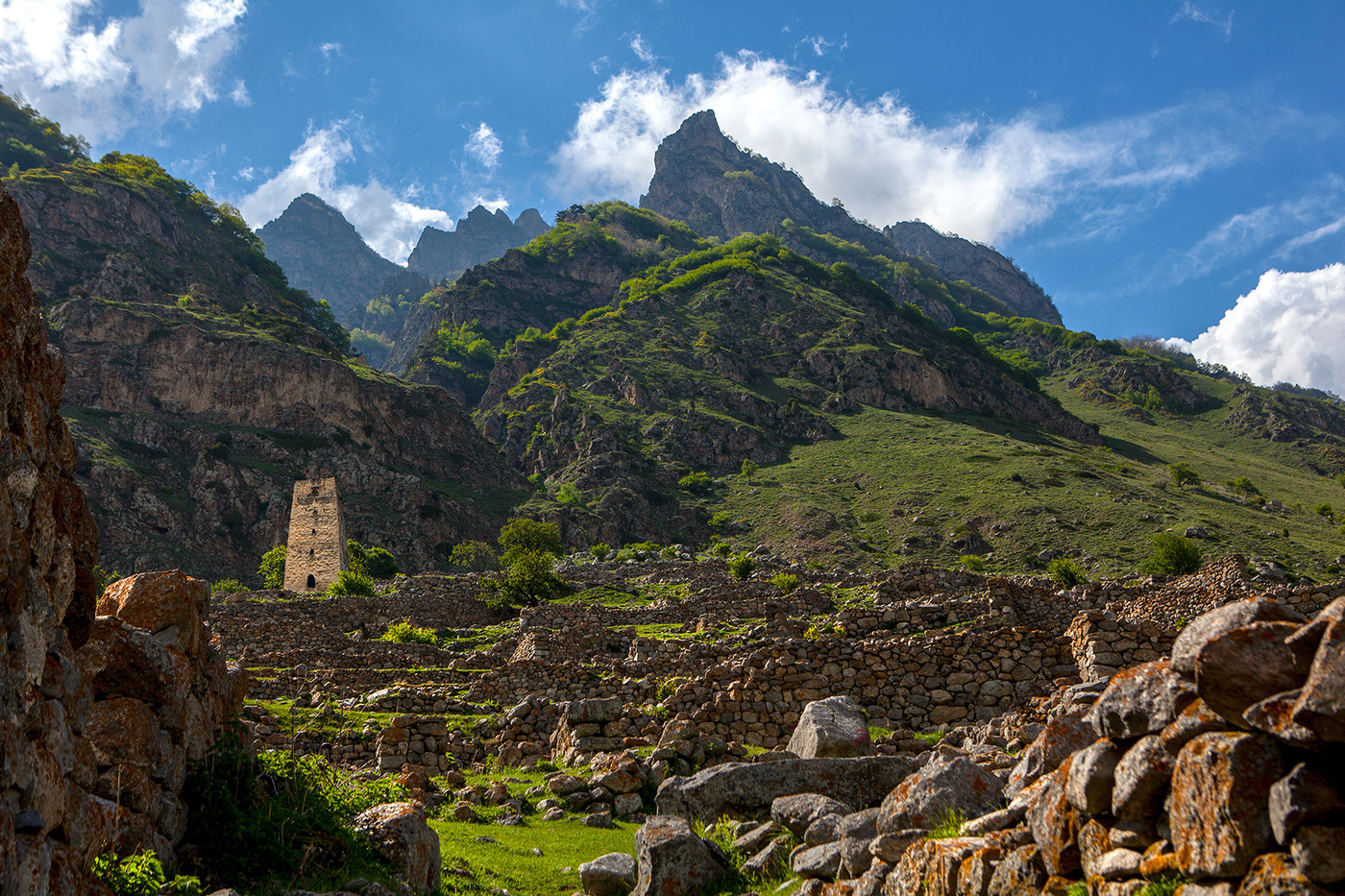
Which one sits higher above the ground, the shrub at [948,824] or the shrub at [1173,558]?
the shrub at [1173,558]

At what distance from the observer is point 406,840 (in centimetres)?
734

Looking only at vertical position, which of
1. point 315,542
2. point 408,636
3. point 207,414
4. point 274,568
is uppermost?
point 207,414

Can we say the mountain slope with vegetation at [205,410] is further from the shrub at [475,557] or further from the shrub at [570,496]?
the shrub at [475,557]

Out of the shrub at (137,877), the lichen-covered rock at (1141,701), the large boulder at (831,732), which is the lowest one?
A: the shrub at (137,877)

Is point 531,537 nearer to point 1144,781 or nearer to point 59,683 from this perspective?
point 59,683

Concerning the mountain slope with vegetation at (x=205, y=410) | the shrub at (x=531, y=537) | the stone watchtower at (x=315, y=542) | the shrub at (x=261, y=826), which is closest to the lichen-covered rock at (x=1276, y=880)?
the shrub at (x=261, y=826)

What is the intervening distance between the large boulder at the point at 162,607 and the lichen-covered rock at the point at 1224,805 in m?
8.38

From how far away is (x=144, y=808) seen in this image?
253 inches

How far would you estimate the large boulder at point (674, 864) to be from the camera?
669cm

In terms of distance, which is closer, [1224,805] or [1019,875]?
[1224,805]

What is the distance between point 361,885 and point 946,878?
450cm

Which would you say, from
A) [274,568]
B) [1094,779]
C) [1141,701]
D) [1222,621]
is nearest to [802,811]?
[1094,779]

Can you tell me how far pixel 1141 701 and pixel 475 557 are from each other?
2680 inches

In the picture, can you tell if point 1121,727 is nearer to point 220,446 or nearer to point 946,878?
point 946,878
